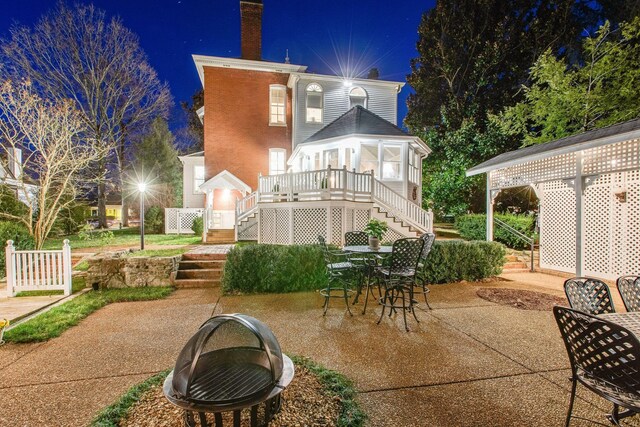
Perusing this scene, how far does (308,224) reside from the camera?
10.5m

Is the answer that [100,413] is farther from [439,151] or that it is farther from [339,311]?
[439,151]

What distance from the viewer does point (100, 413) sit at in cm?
245

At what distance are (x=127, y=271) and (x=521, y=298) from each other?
9093mm

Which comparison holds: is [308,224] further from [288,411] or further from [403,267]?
[288,411]

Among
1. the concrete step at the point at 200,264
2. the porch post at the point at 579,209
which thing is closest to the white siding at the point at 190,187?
the concrete step at the point at 200,264

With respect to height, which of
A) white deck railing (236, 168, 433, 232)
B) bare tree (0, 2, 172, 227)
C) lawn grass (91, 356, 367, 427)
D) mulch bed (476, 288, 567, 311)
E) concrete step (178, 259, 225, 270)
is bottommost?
mulch bed (476, 288, 567, 311)

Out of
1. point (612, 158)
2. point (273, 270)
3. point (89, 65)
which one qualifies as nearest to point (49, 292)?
point (273, 270)

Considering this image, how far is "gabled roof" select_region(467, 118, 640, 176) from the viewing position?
5.77 metres

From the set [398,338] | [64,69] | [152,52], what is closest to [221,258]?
[398,338]

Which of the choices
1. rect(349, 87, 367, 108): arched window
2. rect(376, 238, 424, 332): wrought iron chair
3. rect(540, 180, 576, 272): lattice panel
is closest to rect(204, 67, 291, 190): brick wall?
rect(349, 87, 367, 108): arched window

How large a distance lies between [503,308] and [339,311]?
3.15m

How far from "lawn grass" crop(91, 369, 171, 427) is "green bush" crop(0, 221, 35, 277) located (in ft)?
24.0

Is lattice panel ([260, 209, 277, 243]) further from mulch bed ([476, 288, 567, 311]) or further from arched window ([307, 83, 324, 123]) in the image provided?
mulch bed ([476, 288, 567, 311])

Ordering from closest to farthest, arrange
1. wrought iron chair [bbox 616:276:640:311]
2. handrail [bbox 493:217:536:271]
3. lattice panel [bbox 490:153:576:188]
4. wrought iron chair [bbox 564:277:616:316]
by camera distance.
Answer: wrought iron chair [bbox 564:277:616:316] → wrought iron chair [bbox 616:276:640:311] → lattice panel [bbox 490:153:576:188] → handrail [bbox 493:217:536:271]
